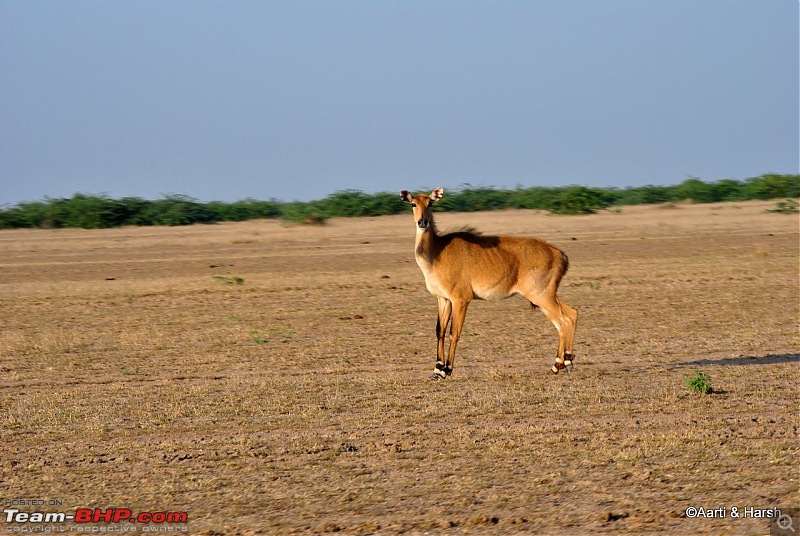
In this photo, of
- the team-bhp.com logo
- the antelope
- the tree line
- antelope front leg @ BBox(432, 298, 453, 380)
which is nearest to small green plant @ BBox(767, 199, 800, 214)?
the tree line

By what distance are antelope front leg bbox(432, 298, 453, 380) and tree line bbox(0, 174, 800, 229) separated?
3462 cm

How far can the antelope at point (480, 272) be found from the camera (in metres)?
13.1

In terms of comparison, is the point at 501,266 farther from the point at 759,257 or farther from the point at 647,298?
the point at 759,257

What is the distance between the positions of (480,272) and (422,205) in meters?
1.06

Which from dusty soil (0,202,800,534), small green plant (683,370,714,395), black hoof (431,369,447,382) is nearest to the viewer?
dusty soil (0,202,800,534)

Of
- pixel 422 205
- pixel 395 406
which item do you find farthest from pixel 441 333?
pixel 395 406

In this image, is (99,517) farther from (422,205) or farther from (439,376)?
(422,205)

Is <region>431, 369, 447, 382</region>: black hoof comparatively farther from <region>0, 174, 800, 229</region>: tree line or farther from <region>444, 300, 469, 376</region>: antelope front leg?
<region>0, 174, 800, 229</region>: tree line

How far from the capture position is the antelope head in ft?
42.6

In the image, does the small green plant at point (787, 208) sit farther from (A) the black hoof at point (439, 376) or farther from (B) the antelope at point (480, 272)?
(A) the black hoof at point (439, 376)

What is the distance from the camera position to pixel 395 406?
10828 millimetres

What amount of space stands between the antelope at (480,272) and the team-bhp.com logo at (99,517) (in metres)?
6.09

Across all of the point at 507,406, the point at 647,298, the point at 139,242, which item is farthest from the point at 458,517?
the point at 139,242

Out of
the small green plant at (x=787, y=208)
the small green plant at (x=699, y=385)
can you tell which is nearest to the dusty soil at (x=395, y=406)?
the small green plant at (x=699, y=385)
